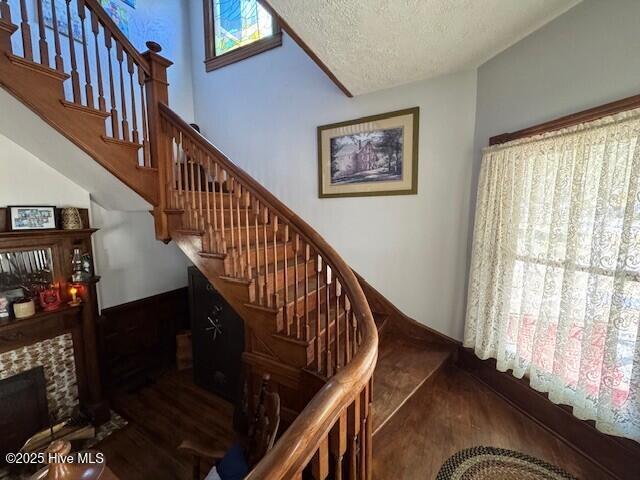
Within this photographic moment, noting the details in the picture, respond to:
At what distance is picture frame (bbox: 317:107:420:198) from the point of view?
2365 millimetres

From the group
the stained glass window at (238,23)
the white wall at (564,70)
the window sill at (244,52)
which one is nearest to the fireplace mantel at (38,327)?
the window sill at (244,52)

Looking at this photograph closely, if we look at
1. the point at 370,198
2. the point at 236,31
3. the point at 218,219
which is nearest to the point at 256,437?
the point at 218,219

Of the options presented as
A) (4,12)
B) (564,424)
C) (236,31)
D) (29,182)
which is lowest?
(564,424)

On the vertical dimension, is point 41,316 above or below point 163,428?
above

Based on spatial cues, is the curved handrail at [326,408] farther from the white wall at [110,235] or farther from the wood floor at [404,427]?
the white wall at [110,235]

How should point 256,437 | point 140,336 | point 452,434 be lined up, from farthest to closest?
1. point 140,336
2. point 452,434
3. point 256,437

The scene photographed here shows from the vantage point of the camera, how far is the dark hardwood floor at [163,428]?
2.19 metres

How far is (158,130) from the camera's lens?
6.85 feet

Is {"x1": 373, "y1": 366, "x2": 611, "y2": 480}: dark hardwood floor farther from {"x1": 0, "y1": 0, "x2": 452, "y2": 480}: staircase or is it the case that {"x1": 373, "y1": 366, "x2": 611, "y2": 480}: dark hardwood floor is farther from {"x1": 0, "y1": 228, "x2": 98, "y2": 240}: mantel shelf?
{"x1": 0, "y1": 228, "x2": 98, "y2": 240}: mantel shelf

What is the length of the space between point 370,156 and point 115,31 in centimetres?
212

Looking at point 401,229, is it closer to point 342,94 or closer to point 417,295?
point 417,295

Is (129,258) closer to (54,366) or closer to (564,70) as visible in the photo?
(54,366)

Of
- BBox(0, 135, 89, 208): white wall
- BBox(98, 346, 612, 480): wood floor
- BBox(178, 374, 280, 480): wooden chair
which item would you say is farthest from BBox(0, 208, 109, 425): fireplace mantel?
BBox(178, 374, 280, 480): wooden chair

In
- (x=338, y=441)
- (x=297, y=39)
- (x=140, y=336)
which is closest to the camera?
(x=338, y=441)
